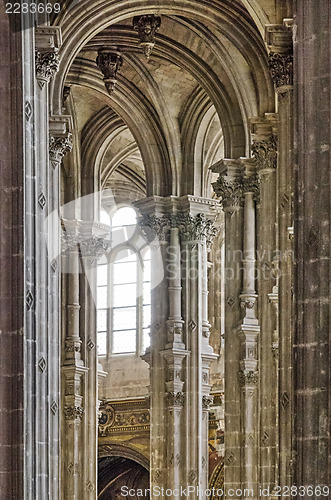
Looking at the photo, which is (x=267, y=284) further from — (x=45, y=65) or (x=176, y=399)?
(x=45, y=65)

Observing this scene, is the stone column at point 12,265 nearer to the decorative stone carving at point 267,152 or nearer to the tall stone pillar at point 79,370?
the decorative stone carving at point 267,152

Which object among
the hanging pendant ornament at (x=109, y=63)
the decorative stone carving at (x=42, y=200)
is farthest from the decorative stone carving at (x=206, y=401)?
the decorative stone carving at (x=42, y=200)

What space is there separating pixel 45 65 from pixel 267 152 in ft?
18.8

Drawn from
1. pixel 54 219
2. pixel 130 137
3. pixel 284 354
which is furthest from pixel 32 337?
pixel 130 137

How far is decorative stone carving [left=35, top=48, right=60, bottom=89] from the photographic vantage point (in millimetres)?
32781

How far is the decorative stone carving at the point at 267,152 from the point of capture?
36.8m

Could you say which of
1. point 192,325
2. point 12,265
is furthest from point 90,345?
point 12,265

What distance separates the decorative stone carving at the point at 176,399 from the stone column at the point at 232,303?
9.27 feet

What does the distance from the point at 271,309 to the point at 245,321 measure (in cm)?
115

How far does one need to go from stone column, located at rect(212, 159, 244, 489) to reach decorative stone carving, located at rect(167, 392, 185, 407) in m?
2.83

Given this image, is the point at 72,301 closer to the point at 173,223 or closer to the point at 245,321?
the point at 173,223

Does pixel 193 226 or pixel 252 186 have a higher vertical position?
pixel 193 226

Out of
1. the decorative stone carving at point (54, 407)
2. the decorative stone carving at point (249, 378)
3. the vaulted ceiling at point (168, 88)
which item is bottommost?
the decorative stone carving at point (54, 407)

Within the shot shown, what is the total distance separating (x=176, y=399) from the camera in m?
41.5
